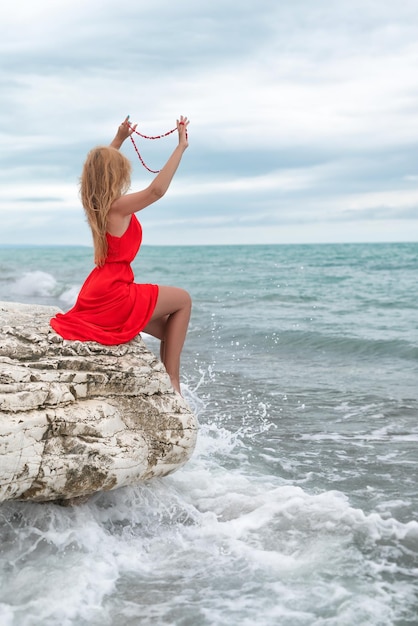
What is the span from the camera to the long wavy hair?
5.81 metres

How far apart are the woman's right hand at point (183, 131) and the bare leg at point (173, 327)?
1.24 m

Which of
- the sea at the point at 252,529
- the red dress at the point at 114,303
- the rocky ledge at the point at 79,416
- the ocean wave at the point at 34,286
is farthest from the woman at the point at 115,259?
the ocean wave at the point at 34,286

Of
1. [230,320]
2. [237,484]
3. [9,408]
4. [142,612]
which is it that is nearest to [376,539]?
[237,484]

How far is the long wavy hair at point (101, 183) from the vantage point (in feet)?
19.1

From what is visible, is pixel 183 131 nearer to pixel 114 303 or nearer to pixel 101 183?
pixel 101 183

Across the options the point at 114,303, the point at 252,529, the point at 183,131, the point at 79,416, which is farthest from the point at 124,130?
the point at 252,529

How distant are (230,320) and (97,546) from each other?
13422 mm

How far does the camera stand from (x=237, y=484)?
21.4 feet

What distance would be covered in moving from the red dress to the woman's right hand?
33.3 inches

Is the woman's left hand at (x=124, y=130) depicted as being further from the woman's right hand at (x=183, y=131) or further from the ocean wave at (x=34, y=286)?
the ocean wave at (x=34, y=286)

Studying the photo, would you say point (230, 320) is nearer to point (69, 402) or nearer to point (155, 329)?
point (155, 329)

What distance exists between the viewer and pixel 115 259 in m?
6.11

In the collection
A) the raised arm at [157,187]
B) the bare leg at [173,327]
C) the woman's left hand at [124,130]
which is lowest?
the bare leg at [173,327]

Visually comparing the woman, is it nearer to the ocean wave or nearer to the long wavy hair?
the long wavy hair
